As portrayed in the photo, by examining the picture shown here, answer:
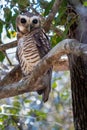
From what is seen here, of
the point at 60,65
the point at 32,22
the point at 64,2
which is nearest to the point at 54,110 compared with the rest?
the point at 60,65

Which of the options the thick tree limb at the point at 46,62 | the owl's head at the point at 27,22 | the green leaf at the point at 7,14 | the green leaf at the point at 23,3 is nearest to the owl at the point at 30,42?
the owl's head at the point at 27,22

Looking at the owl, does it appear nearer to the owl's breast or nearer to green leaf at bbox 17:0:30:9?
the owl's breast

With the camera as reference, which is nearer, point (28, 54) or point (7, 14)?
point (7, 14)

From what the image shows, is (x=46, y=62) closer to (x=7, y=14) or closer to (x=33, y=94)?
(x=7, y=14)

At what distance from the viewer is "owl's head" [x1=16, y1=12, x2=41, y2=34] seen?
380cm

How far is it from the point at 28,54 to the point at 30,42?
10cm

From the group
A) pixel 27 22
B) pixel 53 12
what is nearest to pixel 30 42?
pixel 27 22

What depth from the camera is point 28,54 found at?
3.71 m

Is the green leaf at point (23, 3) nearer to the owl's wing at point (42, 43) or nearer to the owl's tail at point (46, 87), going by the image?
the owl's wing at point (42, 43)

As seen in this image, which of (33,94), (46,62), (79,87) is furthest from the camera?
(33,94)

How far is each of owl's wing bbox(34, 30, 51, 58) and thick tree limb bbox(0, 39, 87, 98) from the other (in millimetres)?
628

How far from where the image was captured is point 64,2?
3.32m

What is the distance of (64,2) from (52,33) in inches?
40.2

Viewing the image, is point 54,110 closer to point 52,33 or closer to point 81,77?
point 52,33
